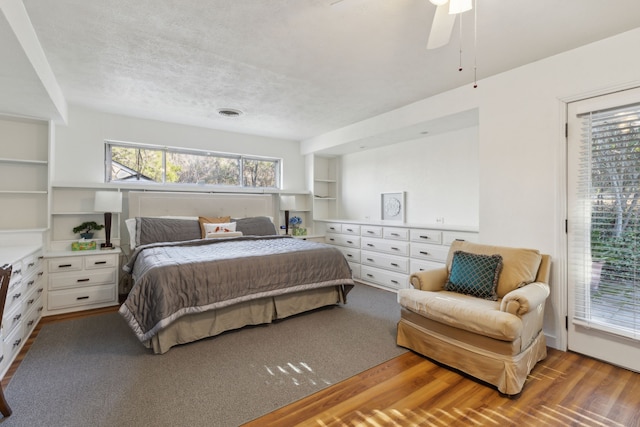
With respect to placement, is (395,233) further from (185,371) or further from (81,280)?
(81,280)

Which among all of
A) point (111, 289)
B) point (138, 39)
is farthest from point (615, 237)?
point (111, 289)

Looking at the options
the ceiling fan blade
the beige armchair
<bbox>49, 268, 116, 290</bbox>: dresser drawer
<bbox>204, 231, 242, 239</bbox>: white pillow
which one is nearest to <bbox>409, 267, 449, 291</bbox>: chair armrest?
the beige armchair

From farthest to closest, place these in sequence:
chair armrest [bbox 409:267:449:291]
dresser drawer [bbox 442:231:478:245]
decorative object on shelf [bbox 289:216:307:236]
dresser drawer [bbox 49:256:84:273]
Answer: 1. decorative object on shelf [bbox 289:216:307:236]
2. dresser drawer [bbox 442:231:478:245]
3. dresser drawer [bbox 49:256:84:273]
4. chair armrest [bbox 409:267:449:291]

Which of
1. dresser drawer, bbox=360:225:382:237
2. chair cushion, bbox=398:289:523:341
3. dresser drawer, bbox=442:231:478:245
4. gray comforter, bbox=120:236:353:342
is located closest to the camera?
chair cushion, bbox=398:289:523:341

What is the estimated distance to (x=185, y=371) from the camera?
87.1 inches

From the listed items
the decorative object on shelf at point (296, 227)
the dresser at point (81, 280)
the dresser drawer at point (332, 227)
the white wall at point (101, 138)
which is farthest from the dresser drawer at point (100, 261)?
the dresser drawer at point (332, 227)

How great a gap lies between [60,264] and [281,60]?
3180mm

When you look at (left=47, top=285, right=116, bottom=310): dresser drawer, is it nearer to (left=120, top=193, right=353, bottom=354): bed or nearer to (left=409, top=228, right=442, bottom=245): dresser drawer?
(left=120, top=193, right=353, bottom=354): bed

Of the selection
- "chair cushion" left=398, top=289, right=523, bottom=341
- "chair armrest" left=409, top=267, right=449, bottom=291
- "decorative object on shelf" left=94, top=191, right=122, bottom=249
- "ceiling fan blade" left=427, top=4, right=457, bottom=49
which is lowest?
"chair cushion" left=398, top=289, right=523, bottom=341

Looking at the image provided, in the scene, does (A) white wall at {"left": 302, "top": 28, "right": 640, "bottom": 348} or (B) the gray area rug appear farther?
(A) white wall at {"left": 302, "top": 28, "right": 640, "bottom": 348}

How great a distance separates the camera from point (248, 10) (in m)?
1.97

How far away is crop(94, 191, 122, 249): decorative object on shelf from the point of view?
12.0ft

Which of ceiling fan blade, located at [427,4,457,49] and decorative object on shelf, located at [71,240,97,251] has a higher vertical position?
ceiling fan blade, located at [427,4,457,49]

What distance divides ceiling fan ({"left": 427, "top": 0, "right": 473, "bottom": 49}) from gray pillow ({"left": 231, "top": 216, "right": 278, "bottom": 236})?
3.42 metres
